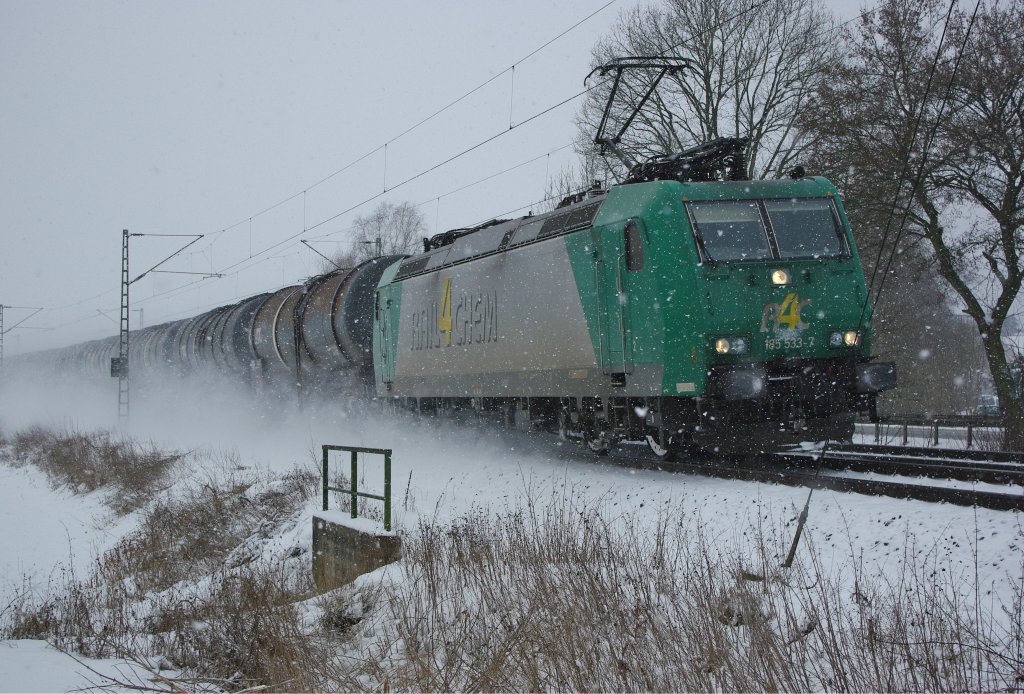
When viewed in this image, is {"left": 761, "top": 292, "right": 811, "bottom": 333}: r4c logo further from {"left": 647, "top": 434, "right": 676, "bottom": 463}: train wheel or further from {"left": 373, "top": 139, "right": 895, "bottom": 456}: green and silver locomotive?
{"left": 647, "top": 434, "right": 676, "bottom": 463}: train wheel

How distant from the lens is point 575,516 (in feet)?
29.6

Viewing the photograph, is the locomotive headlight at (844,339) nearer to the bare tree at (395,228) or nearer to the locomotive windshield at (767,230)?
the locomotive windshield at (767,230)

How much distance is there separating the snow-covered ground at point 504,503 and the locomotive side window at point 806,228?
2.81m

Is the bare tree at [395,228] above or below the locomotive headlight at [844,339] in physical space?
above

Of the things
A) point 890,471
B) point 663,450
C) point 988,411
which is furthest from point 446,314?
point 988,411

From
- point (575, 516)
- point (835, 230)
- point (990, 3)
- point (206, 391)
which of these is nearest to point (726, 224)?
point (835, 230)

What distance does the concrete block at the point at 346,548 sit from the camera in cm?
862

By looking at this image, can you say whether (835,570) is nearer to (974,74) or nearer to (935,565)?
(935,565)

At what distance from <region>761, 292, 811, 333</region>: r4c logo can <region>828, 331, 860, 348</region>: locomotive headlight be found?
344mm

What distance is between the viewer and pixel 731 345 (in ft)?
30.7

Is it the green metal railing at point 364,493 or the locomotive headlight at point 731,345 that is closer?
the green metal railing at point 364,493

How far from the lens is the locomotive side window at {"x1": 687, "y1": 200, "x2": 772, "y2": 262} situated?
959 cm

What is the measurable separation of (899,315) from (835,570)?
19991 millimetres

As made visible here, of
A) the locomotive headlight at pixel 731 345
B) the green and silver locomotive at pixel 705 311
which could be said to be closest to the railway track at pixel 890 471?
the green and silver locomotive at pixel 705 311
